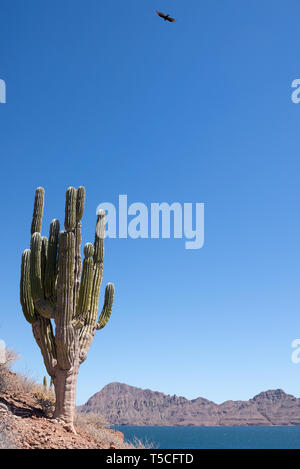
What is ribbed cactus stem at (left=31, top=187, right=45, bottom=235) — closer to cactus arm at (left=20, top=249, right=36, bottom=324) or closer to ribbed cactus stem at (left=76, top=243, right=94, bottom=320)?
cactus arm at (left=20, top=249, right=36, bottom=324)

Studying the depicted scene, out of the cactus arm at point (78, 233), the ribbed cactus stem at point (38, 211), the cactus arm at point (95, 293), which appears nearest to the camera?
the cactus arm at point (78, 233)

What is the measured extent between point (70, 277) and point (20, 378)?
19.9ft

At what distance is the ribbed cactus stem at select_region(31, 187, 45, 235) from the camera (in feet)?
53.2

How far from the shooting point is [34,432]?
12.3 metres

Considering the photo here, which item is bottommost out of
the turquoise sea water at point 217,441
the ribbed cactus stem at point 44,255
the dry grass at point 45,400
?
the turquoise sea water at point 217,441

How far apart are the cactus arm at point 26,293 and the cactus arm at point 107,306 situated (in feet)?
7.74

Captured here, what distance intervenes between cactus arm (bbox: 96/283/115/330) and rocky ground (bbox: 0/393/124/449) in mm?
3377

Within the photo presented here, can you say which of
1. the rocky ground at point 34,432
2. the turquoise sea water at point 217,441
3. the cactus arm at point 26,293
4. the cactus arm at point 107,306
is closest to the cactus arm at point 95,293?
the cactus arm at point 107,306

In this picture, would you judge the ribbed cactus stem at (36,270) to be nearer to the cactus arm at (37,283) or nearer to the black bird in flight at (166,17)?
the cactus arm at (37,283)

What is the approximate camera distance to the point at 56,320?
1477cm

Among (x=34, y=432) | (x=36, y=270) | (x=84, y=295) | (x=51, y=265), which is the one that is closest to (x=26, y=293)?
(x=36, y=270)

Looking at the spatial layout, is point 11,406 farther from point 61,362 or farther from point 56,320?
point 56,320

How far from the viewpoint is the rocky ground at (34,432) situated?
11.3 metres
